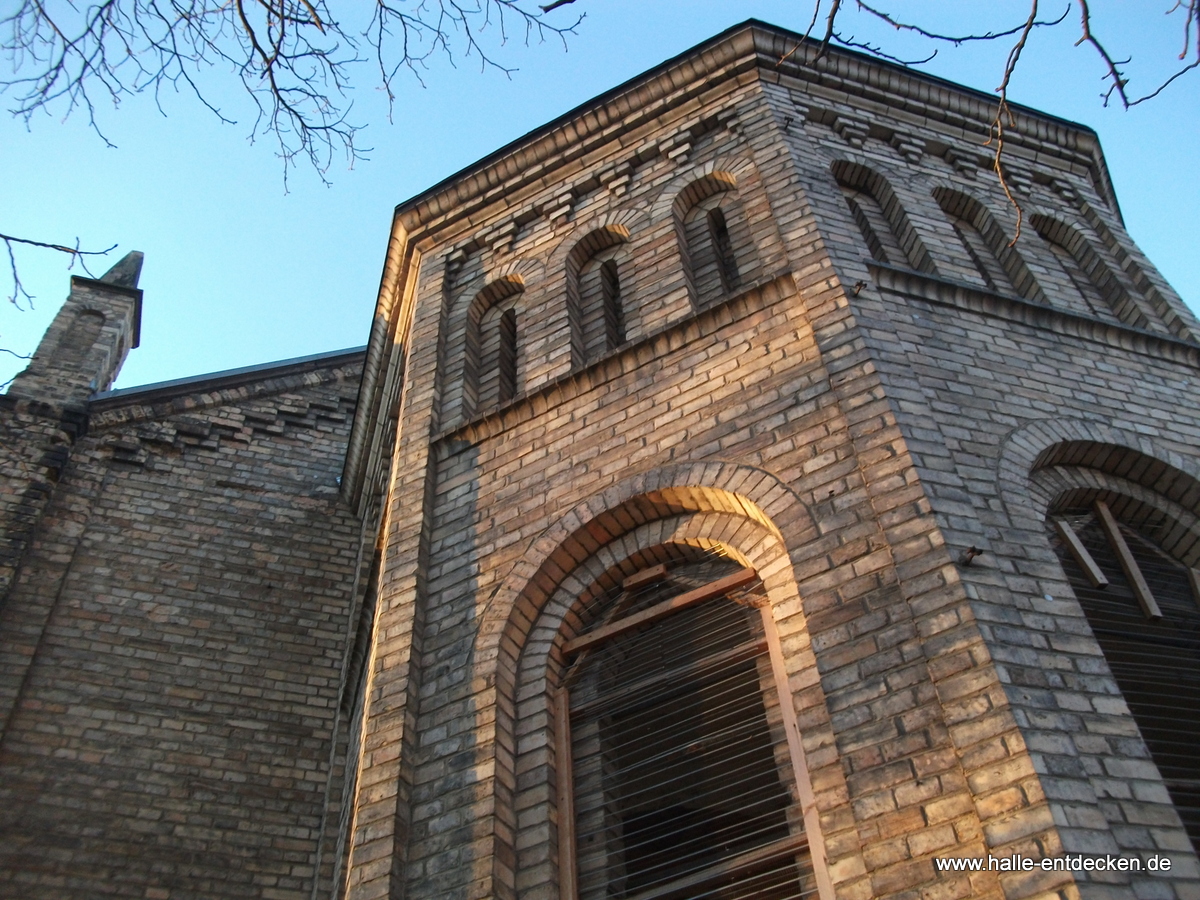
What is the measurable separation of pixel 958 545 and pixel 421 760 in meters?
3.42

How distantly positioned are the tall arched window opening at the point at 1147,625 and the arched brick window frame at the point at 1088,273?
324 centimetres

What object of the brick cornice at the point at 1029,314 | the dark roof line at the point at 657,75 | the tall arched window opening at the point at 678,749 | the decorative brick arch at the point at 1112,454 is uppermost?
the dark roof line at the point at 657,75

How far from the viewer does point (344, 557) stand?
43.7 ft

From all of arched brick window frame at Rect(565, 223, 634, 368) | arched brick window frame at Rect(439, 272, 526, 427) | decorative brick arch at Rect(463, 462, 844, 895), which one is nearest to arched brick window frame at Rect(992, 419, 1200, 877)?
decorative brick arch at Rect(463, 462, 844, 895)

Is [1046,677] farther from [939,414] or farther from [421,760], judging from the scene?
[421,760]

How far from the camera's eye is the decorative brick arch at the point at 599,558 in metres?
6.97

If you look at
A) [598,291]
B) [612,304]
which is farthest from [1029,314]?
[598,291]

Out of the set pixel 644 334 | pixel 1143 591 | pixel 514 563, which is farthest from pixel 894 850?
pixel 644 334

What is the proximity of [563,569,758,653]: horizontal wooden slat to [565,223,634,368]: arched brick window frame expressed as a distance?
263 centimetres

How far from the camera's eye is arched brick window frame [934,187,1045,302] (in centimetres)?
1033

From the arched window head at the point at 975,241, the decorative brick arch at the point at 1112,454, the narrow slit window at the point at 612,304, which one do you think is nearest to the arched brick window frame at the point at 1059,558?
the decorative brick arch at the point at 1112,454

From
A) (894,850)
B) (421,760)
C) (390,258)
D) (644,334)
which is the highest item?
(390,258)

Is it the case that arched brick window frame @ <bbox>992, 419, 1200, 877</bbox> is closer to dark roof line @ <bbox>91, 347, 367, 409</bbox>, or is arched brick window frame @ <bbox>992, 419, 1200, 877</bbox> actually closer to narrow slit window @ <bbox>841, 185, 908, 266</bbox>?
narrow slit window @ <bbox>841, 185, 908, 266</bbox>

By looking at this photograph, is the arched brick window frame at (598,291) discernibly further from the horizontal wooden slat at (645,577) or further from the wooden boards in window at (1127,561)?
the wooden boards in window at (1127,561)
